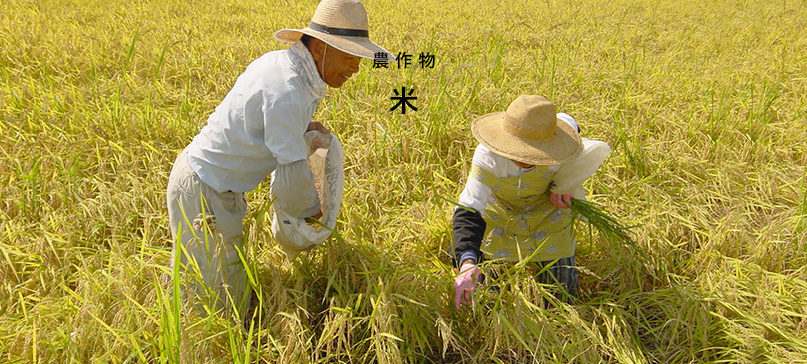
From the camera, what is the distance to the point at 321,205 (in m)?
1.67

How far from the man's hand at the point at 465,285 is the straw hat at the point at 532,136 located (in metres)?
0.41

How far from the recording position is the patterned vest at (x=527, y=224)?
1.87 metres

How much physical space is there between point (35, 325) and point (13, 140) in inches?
60.0

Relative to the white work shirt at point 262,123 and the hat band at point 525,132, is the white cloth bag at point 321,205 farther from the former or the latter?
the hat band at point 525,132

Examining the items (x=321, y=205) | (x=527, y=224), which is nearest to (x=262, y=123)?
(x=321, y=205)

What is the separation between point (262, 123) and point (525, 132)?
0.88 metres

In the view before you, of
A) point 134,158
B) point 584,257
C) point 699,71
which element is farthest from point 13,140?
point 699,71

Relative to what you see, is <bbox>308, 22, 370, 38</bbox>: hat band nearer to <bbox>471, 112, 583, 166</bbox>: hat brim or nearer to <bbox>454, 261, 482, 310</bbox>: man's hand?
<bbox>471, 112, 583, 166</bbox>: hat brim

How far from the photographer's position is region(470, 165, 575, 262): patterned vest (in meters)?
1.87

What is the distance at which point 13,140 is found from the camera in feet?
7.87

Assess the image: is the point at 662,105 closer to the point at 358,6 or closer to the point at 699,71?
the point at 699,71

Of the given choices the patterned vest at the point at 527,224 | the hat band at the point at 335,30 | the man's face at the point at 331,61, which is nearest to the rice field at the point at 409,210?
the patterned vest at the point at 527,224

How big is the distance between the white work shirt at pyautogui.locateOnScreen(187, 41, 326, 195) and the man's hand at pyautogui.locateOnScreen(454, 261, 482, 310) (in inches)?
21.2

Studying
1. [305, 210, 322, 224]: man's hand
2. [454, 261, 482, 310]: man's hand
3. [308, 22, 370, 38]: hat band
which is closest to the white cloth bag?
[305, 210, 322, 224]: man's hand
